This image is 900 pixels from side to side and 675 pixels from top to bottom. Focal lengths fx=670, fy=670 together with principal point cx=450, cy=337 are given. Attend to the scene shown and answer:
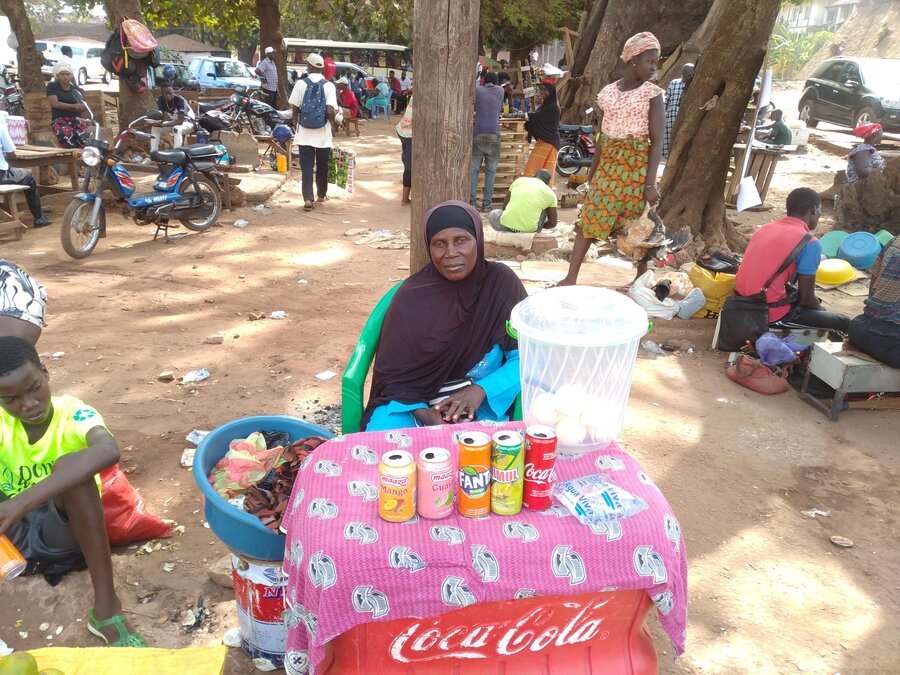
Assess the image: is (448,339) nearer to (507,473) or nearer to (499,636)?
(507,473)

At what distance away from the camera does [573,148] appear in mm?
11812

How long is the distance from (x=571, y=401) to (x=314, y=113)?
7.35 metres

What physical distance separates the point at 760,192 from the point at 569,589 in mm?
9785

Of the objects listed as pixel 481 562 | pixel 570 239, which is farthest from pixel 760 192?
pixel 481 562

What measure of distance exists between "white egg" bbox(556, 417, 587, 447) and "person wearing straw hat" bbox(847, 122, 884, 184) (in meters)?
8.27

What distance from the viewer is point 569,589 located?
5.57 ft

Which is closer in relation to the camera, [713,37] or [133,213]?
[713,37]

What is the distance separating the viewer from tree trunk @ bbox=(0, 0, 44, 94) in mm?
11492

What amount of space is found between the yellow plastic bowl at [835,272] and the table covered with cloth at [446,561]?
5.68 meters

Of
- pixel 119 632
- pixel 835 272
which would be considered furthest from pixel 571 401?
pixel 835 272

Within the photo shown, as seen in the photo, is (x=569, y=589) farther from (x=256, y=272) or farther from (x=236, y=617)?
(x=256, y=272)

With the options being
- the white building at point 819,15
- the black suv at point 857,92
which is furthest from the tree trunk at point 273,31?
the white building at point 819,15

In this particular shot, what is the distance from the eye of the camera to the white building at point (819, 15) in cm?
3903

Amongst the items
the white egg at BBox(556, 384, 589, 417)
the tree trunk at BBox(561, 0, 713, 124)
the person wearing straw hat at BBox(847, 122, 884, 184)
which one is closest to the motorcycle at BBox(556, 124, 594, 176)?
the tree trunk at BBox(561, 0, 713, 124)
